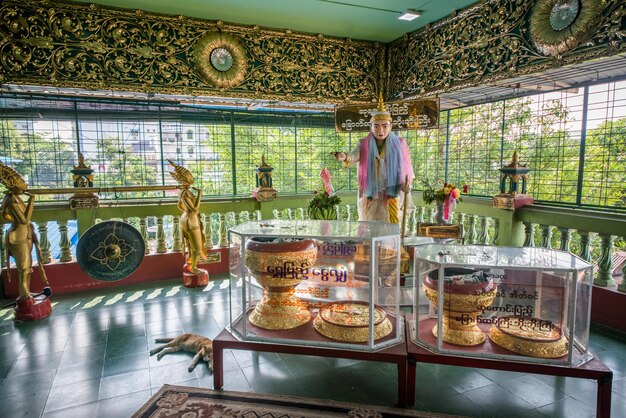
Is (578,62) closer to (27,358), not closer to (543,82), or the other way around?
(543,82)

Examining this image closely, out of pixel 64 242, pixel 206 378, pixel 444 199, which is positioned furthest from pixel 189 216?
pixel 444 199

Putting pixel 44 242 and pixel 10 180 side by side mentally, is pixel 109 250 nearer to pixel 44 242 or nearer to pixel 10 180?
pixel 44 242

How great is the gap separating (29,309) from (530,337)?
4138 mm

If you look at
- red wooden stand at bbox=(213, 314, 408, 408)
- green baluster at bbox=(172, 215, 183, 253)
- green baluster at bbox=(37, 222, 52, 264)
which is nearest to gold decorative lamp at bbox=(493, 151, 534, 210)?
red wooden stand at bbox=(213, 314, 408, 408)

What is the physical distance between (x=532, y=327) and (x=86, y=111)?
5361 mm

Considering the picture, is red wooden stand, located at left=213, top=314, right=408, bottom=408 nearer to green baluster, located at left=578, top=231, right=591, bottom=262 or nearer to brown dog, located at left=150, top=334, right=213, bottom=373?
brown dog, located at left=150, top=334, right=213, bottom=373

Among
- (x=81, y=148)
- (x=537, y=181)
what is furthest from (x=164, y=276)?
(x=537, y=181)

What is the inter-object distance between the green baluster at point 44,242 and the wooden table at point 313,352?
293cm

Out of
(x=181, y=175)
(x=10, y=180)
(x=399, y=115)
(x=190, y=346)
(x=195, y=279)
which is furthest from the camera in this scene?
(x=399, y=115)

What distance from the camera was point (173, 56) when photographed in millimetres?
4457

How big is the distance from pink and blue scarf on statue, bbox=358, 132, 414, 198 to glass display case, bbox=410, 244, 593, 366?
1746 mm

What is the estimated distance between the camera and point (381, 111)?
399 cm

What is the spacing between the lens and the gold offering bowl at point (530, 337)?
2.14 m

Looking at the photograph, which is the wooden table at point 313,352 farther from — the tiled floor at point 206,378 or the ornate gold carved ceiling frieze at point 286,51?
the ornate gold carved ceiling frieze at point 286,51
